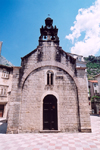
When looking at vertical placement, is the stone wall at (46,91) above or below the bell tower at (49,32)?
below

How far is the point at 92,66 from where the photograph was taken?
7831 cm

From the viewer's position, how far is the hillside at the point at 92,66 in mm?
71562

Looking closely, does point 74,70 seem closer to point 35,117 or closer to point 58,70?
point 58,70

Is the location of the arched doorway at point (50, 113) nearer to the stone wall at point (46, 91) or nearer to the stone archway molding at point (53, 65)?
the stone wall at point (46, 91)

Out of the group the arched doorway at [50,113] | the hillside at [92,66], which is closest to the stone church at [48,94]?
the arched doorway at [50,113]

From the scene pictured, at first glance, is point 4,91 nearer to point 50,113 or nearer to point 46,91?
point 46,91

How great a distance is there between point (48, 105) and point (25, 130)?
9.78ft

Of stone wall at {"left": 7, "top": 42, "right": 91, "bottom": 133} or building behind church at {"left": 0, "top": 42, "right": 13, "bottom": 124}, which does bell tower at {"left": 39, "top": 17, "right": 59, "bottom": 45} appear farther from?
building behind church at {"left": 0, "top": 42, "right": 13, "bottom": 124}

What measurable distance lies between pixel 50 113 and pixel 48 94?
5.99ft

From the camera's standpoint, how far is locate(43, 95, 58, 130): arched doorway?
8961mm

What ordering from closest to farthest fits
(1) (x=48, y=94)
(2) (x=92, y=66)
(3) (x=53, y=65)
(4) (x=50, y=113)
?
(4) (x=50, y=113)
(1) (x=48, y=94)
(3) (x=53, y=65)
(2) (x=92, y=66)

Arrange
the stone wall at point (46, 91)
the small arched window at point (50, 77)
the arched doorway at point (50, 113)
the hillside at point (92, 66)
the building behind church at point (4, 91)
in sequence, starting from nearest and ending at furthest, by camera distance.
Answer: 1. the stone wall at point (46, 91)
2. the arched doorway at point (50, 113)
3. the small arched window at point (50, 77)
4. the building behind church at point (4, 91)
5. the hillside at point (92, 66)

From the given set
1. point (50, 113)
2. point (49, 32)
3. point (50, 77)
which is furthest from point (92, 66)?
point (50, 113)

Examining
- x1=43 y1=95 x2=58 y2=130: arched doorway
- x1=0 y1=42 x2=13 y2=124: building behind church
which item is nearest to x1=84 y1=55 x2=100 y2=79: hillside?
x1=0 y1=42 x2=13 y2=124: building behind church
